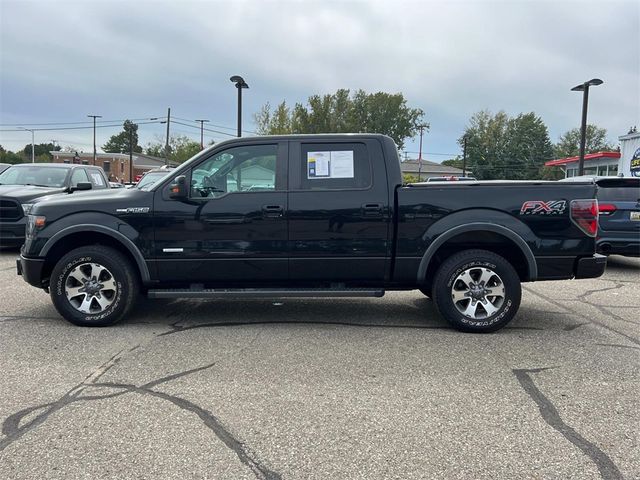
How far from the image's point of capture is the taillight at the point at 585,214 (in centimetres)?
494

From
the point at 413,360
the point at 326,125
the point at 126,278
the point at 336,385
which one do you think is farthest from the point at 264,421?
the point at 326,125

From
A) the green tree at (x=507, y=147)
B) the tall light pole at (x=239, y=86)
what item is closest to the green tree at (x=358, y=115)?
the green tree at (x=507, y=147)

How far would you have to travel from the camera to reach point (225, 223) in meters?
5.05

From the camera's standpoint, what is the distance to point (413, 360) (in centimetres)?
430

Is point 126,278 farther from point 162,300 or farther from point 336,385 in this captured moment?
point 336,385

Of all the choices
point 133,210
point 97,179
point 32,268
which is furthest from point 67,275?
point 97,179

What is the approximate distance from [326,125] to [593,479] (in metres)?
70.1

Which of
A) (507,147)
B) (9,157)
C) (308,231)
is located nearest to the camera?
(308,231)

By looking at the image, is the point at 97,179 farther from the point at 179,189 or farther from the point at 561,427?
the point at 561,427

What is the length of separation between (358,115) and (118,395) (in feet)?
263

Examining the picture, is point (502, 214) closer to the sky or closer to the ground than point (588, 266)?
closer to the sky

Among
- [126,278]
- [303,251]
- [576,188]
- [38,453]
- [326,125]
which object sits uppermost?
[326,125]

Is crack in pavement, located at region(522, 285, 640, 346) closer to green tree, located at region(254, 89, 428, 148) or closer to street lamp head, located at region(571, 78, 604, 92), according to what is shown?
street lamp head, located at region(571, 78, 604, 92)

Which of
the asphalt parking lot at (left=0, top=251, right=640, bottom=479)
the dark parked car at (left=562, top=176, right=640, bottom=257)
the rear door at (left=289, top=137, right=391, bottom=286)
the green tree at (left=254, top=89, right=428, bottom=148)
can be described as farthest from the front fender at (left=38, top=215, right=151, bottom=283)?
the green tree at (left=254, top=89, right=428, bottom=148)
